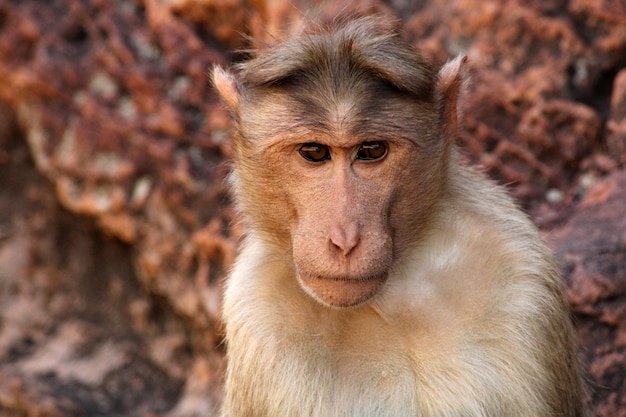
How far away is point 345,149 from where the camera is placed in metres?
3.36

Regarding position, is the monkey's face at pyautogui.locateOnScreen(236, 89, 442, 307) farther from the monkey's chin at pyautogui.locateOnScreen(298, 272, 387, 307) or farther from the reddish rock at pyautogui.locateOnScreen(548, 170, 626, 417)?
the reddish rock at pyautogui.locateOnScreen(548, 170, 626, 417)

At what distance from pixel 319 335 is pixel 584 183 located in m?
2.50

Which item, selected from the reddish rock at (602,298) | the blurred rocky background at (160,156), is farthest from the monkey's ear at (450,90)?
the blurred rocky background at (160,156)

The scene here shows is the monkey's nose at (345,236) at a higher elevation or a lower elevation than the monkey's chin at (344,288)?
→ higher

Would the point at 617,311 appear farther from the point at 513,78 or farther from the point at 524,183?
the point at 513,78

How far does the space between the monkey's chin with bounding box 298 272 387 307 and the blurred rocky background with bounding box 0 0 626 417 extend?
6.97ft

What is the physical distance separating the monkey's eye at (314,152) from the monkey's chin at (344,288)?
1.29 feet

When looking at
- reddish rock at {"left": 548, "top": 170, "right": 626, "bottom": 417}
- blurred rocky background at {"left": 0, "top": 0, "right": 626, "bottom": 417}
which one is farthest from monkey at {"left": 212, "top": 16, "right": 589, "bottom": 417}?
blurred rocky background at {"left": 0, "top": 0, "right": 626, "bottom": 417}

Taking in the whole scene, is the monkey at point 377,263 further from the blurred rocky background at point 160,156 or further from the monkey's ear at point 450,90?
the blurred rocky background at point 160,156

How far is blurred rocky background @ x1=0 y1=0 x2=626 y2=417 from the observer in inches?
222

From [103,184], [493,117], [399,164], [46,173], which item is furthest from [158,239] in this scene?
[399,164]

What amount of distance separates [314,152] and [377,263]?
0.44m

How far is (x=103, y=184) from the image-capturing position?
20.0 feet

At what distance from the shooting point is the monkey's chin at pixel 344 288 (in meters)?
3.30
